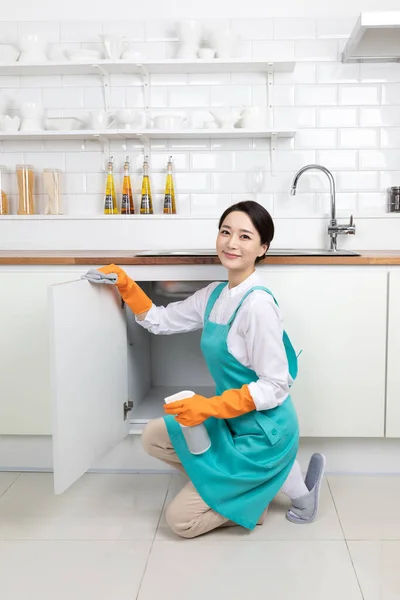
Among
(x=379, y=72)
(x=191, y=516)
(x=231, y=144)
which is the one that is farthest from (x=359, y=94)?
(x=191, y=516)

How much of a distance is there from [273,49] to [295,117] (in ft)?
1.06

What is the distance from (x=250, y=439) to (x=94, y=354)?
538 mm

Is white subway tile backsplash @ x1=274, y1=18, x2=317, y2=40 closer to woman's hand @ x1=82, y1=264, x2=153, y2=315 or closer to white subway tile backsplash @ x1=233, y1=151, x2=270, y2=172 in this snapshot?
white subway tile backsplash @ x1=233, y1=151, x2=270, y2=172

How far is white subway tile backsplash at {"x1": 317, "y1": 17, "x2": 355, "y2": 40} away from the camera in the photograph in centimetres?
295

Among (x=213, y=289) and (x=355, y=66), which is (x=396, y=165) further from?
(x=213, y=289)

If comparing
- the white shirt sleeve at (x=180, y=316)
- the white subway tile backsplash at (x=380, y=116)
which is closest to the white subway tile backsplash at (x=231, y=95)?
the white subway tile backsplash at (x=380, y=116)

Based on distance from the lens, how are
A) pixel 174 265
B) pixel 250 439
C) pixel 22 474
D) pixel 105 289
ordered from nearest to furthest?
1. pixel 250 439
2. pixel 105 289
3. pixel 174 265
4. pixel 22 474

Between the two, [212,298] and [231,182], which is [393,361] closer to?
[212,298]

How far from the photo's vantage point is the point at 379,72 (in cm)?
295

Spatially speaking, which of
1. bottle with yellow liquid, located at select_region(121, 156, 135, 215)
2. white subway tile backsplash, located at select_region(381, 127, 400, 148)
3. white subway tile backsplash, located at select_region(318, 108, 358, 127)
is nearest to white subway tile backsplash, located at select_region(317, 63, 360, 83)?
white subway tile backsplash, located at select_region(318, 108, 358, 127)

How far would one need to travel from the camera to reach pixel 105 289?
210 cm

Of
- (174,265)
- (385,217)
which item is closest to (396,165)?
(385,217)

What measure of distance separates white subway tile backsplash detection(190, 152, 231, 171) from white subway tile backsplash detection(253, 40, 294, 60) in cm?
48

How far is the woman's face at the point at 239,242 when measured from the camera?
194 cm
